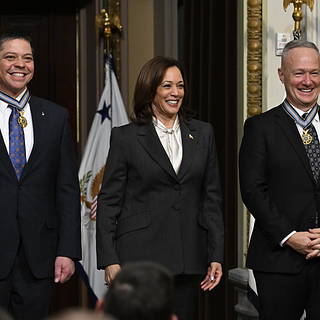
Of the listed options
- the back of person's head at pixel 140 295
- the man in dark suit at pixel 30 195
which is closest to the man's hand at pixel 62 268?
the man in dark suit at pixel 30 195

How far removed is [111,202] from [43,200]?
25cm

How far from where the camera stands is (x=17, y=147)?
3.50 m

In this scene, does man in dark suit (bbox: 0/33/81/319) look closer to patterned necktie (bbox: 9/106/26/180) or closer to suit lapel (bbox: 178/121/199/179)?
patterned necktie (bbox: 9/106/26/180)

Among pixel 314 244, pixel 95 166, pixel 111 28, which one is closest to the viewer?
pixel 314 244

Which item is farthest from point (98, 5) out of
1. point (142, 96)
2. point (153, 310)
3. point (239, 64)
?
point (153, 310)

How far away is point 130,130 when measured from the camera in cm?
359

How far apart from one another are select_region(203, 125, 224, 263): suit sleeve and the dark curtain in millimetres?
1411

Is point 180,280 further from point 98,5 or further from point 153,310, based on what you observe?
point 98,5

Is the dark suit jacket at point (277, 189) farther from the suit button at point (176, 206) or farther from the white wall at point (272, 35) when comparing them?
the white wall at point (272, 35)

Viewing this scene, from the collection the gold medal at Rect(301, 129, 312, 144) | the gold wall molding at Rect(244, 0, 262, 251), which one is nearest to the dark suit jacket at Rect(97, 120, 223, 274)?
the gold medal at Rect(301, 129, 312, 144)

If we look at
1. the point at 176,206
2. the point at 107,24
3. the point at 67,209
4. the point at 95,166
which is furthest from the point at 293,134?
the point at 107,24

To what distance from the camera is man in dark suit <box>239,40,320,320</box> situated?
3.45m

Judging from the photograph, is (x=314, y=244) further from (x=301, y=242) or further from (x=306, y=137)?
(x=306, y=137)

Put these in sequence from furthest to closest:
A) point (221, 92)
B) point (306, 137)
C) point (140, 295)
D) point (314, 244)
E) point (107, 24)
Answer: point (107, 24) → point (221, 92) → point (306, 137) → point (314, 244) → point (140, 295)
